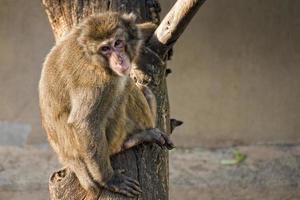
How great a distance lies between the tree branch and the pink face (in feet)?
0.85

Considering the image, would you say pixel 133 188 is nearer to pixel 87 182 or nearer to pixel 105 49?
pixel 87 182

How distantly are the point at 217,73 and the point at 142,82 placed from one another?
3.81 meters

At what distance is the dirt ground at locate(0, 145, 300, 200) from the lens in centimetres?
730

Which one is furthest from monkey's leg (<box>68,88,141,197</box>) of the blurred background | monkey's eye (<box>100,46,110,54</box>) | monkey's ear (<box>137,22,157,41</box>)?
the blurred background

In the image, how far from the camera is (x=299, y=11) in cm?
799

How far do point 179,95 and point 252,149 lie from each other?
1.03 meters

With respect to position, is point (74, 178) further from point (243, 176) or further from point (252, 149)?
point (252, 149)

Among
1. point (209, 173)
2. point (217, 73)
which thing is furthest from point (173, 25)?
point (217, 73)

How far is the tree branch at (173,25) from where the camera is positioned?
13.3 ft

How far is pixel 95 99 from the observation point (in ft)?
13.6

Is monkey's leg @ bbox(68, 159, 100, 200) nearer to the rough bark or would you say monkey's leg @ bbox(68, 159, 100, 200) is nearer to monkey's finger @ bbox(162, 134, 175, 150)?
the rough bark

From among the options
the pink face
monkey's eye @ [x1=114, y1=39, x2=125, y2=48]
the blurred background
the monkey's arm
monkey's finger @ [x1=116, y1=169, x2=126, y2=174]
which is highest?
monkey's eye @ [x1=114, y1=39, x2=125, y2=48]

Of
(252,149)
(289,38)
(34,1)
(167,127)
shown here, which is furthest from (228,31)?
(167,127)

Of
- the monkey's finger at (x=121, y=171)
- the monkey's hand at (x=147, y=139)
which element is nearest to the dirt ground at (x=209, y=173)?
the monkey's hand at (x=147, y=139)
